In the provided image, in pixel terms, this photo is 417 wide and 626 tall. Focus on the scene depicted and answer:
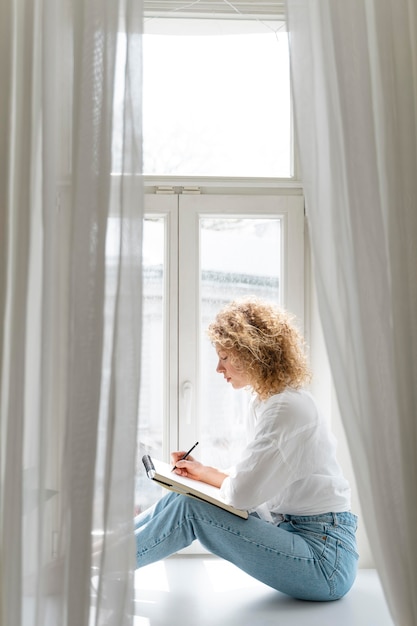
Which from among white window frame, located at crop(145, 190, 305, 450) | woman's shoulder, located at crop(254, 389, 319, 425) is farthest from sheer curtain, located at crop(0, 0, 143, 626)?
white window frame, located at crop(145, 190, 305, 450)

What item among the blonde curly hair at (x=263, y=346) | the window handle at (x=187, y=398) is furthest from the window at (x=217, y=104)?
the window handle at (x=187, y=398)

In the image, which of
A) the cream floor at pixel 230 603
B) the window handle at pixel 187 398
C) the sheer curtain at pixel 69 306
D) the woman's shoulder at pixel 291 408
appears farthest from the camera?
the window handle at pixel 187 398

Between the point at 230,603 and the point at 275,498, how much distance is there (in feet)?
1.03

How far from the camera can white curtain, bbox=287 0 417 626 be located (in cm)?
175

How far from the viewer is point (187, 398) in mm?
2596

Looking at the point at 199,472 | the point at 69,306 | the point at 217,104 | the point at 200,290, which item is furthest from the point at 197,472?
the point at 217,104

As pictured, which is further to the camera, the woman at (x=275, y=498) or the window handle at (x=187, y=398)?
the window handle at (x=187, y=398)

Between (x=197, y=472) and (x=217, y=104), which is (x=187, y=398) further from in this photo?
(x=217, y=104)

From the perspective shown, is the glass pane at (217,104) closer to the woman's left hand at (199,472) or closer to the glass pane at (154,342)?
the glass pane at (154,342)

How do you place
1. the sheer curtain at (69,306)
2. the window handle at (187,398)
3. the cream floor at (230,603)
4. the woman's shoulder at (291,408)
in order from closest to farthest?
the sheer curtain at (69,306) < the cream floor at (230,603) < the woman's shoulder at (291,408) < the window handle at (187,398)

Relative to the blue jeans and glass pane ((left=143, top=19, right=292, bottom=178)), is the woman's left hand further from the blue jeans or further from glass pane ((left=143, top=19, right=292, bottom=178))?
glass pane ((left=143, top=19, right=292, bottom=178))

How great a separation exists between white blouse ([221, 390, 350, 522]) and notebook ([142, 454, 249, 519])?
0.08ft

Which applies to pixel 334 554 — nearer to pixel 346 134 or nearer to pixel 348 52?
pixel 346 134

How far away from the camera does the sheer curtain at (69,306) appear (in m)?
1.66
